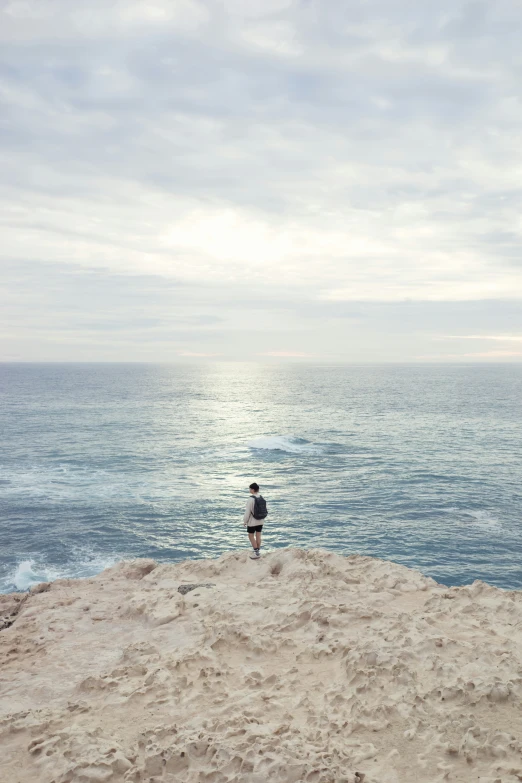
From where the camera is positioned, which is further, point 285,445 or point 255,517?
point 285,445

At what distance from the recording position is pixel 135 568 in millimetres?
16469

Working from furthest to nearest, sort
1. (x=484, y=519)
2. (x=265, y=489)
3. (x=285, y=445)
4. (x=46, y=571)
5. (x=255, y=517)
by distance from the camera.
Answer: (x=285, y=445)
(x=265, y=489)
(x=484, y=519)
(x=46, y=571)
(x=255, y=517)

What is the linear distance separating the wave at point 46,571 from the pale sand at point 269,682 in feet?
46.7

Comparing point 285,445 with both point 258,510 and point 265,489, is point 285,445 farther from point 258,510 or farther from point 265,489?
point 258,510

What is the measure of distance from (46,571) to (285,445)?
36.7 m

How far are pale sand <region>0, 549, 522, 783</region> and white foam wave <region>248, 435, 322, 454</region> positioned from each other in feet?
147

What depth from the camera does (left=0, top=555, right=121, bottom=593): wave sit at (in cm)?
2654

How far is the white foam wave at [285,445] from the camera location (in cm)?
5934

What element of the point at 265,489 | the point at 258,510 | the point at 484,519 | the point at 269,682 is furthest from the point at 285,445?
the point at 269,682

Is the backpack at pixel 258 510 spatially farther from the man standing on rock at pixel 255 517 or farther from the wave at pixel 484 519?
the wave at pixel 484 519

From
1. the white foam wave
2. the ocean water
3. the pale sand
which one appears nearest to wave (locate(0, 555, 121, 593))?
the ocean water

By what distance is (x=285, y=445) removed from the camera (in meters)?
61.7

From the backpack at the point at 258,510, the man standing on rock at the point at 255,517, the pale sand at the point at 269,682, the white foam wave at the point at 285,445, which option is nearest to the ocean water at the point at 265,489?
the white foam wave at the point at 285,445

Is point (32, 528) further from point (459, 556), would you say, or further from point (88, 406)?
point (88, 406)
